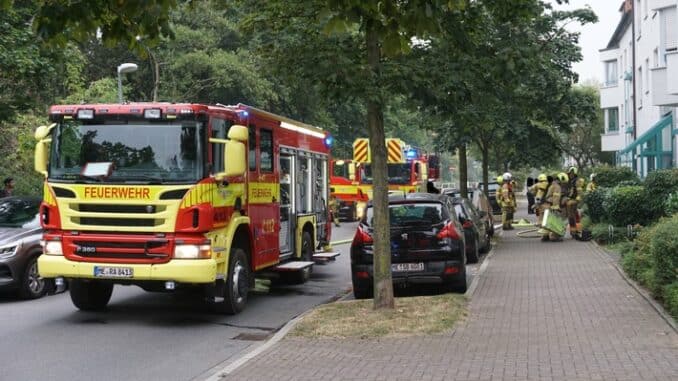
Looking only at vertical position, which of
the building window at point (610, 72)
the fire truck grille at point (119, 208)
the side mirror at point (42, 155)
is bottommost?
the fire truck grille at point (119, 208)

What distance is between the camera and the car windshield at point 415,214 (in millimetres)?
11726

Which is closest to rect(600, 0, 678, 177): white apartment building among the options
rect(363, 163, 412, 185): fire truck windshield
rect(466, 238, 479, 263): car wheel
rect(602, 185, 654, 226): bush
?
rect(602, 185, 654, 226): bush

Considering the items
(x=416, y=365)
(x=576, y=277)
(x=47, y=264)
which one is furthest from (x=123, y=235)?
(x=576, y=277)

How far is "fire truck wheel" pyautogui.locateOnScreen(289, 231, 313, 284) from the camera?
14039 millimetres

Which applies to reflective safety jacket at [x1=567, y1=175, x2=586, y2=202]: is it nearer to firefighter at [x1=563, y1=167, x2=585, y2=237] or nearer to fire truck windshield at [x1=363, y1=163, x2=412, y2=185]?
firefighter at [x1=563, y1=167, x2=585, y2=237]

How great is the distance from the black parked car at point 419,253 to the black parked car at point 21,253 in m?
4.87

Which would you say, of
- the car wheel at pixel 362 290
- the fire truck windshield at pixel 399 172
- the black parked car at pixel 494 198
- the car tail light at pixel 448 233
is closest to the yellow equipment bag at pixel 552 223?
the fire truck windshield at pixel 399 172

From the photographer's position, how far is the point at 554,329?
859cm

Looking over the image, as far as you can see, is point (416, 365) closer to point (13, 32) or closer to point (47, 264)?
point (47, 264)

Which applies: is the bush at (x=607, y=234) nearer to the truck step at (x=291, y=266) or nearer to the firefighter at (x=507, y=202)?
the firefighter at (x=507, y=202)

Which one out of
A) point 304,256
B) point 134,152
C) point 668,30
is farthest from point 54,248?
point 668,30

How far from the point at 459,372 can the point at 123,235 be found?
4789mm

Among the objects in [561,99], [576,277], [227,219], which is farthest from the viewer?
[561,99]

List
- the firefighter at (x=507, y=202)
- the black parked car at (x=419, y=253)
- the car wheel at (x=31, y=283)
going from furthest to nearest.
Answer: the firefighter at (x=507, y=202) → the car wheel at (x=31, y=283) → the black parked car at (x=419, y=253)
